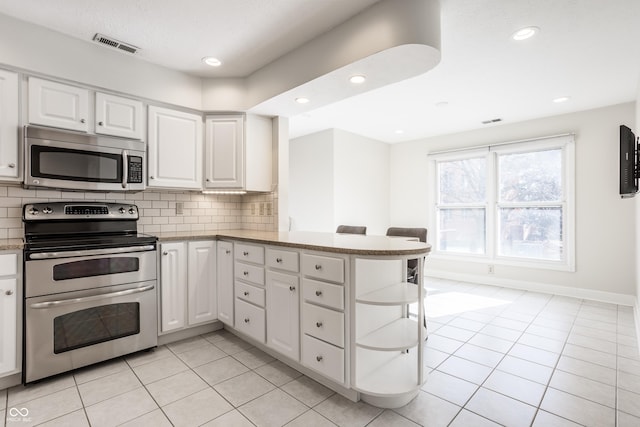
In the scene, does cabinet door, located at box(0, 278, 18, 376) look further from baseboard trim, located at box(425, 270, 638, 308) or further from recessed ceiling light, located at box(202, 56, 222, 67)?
baseboard trim, located at box(425, 270, 638, 308)

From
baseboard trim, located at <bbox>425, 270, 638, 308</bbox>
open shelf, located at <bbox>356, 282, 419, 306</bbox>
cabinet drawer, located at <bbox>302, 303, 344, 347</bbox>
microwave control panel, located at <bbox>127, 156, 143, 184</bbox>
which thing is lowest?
baseboard trim, located at <bbox>425, 270, 638, 308</bbox>

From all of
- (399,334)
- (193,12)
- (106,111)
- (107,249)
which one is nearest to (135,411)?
(107,249)

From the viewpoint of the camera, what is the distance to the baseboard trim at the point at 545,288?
3.95 meters

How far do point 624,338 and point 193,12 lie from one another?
14.7ft

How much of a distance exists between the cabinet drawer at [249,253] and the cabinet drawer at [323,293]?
0.54 m

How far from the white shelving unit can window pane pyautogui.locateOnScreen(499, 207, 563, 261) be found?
3.60 m

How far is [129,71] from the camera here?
8.90ft

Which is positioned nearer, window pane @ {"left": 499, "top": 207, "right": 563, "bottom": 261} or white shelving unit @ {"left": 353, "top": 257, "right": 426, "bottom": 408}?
white shelving unit @ {"left": 353, "top": 257, "right": 426, "bottom": 408}

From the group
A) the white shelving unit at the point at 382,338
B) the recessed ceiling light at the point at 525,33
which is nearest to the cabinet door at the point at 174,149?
the white shelving unit at the point at 382,338

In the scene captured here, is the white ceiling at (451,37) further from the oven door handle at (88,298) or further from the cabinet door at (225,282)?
the oven door handle at (88,298)

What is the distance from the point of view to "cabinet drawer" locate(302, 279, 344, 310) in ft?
6.16

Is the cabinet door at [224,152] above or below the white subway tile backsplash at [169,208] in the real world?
above

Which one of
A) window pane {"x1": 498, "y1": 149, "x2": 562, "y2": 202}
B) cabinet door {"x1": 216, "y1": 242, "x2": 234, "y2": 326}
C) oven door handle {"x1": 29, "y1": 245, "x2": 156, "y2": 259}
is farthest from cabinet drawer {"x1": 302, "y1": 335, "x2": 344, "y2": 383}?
window pane {"x1": 498, "y1": 149, "x2": 562, "y2": 202}

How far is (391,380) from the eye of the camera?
1889 millimetres
